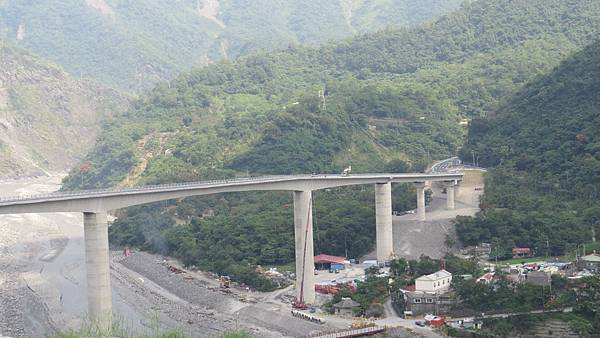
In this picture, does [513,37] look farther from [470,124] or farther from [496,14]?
[470,124]

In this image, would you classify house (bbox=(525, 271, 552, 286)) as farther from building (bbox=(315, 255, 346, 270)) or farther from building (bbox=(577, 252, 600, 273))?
building (bbox=(315, 255, 346, 270))

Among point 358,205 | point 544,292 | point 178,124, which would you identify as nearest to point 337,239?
point 358,205

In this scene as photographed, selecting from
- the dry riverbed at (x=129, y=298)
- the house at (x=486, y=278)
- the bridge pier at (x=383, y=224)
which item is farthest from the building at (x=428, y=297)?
the bridge pier at (x=383, y=224)

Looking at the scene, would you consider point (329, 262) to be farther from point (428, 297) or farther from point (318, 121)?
point (318, 121)

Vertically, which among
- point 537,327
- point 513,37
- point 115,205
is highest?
point 513,37

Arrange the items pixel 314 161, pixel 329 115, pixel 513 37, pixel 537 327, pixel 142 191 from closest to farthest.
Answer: pixel 537 327 → pixel 142 191 → pixel 314 161 → pixel 329 115 → pixel 513 37

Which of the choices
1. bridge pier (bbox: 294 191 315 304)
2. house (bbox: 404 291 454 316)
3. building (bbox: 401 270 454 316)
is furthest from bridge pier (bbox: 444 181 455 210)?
house (bbox: 404 291 454 316)
